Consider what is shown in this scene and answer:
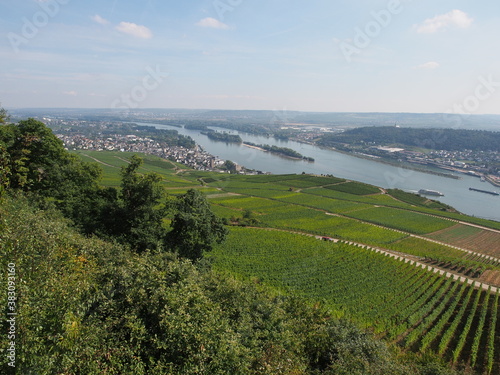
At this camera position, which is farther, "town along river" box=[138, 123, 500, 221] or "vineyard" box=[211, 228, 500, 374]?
"town along river" box=[138, 123, 500, 221]

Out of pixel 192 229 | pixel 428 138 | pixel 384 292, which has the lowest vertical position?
pixel 384 292

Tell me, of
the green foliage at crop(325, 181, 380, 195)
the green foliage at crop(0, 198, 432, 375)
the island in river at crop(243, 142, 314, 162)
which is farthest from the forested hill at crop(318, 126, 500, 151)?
the green foliage at crop(0, 198, 432, 375)

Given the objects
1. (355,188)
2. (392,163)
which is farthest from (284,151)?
(355,188)

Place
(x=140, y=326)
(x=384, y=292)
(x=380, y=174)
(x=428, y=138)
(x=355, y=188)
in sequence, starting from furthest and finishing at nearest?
(x=428, y=138)
(x=380, y=174)
(x=355, y=188)
(x=384, y=292)
(x=140, y=326)

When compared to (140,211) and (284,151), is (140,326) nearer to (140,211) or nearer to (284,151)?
(140,211)

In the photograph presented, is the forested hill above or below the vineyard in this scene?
above

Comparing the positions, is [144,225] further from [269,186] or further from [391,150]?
[391,150]

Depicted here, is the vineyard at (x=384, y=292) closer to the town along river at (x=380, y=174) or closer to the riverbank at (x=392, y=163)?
the town along river at (x=380, y=174)

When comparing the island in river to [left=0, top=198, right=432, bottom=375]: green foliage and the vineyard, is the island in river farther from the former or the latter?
[left=0, top=198, right=432, bottom=375]: green foliage
